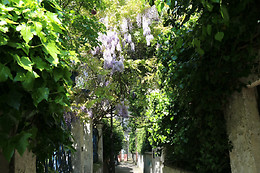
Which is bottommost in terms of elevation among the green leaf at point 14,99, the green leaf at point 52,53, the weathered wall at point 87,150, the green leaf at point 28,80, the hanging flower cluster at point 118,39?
the weathered wall at point 87,150

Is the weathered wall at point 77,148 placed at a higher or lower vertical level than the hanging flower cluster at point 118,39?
lower

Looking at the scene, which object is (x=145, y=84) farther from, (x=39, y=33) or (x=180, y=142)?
(x=39, y=33)

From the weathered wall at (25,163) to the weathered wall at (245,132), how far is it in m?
2.25

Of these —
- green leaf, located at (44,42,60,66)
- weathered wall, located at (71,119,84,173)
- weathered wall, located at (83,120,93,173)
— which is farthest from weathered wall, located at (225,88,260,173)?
weathered wall, located at (83,120,93,173)

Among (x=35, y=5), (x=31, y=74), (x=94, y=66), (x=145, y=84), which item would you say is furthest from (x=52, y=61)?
(x=145, y=84)

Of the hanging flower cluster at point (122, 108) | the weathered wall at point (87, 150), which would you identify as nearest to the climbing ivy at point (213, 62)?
the weathered wall at point (87, 150)

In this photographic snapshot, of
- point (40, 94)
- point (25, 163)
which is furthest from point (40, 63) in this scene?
point (25, 163)

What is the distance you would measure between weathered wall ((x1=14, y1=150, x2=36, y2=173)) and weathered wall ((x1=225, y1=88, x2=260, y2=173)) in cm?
225

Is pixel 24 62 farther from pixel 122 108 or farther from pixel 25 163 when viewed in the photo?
pixel 122 108

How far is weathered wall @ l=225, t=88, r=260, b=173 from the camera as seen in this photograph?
2752 millimetres

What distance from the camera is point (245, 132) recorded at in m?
2.82

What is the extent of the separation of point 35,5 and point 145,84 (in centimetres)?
836

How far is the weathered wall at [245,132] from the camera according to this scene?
9.03 feet

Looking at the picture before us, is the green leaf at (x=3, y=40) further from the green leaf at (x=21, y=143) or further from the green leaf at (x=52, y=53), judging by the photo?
the green leaf at (x=21, y=143)
